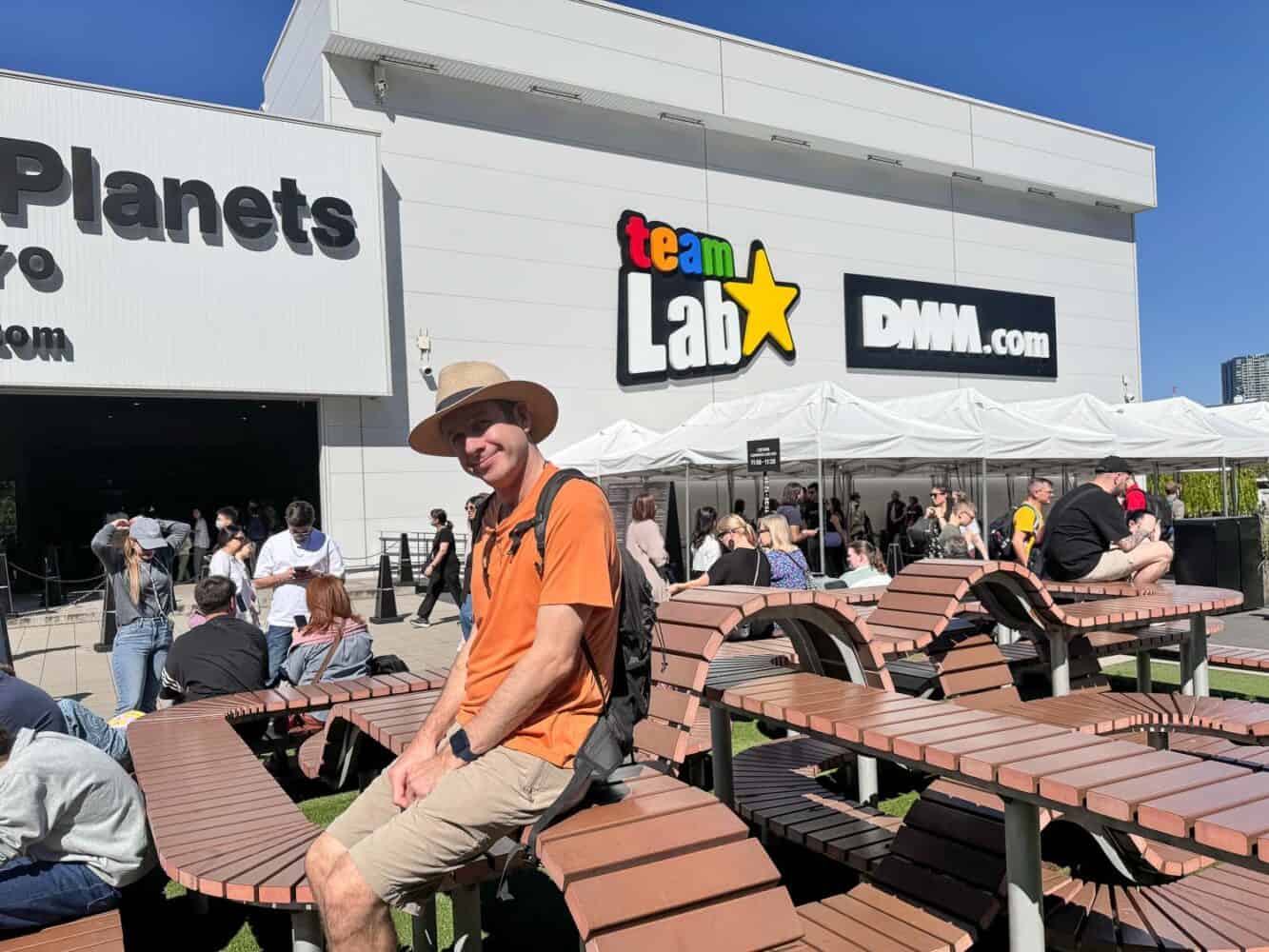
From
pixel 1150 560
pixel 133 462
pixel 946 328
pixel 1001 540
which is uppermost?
pixel 946 328

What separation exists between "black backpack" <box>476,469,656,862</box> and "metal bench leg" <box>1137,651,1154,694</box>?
4893 millimetres

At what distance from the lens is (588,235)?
19.3m

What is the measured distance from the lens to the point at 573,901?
2119mm

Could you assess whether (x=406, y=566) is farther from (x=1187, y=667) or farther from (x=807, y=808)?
(x=807, y=808)

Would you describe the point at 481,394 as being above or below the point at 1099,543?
above

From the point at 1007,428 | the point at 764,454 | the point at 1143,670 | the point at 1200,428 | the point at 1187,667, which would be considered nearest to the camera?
the point at 1187,667

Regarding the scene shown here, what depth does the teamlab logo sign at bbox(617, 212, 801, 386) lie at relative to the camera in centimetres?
1972

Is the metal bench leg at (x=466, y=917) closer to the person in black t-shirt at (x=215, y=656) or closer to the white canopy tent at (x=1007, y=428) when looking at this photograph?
the person in black t-shirt at (x=215, y=656)

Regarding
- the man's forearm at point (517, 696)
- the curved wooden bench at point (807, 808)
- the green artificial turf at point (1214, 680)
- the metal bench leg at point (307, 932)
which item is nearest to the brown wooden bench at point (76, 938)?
the metal bench leg at point (307, 932)

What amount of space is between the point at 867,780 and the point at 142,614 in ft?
16.1

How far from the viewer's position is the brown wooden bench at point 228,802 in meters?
2.57

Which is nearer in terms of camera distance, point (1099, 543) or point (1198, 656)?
point (1198, 656)

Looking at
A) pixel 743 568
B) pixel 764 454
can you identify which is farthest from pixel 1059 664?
pixel 764 454

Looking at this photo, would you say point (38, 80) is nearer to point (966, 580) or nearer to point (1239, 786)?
point (966, 580)
